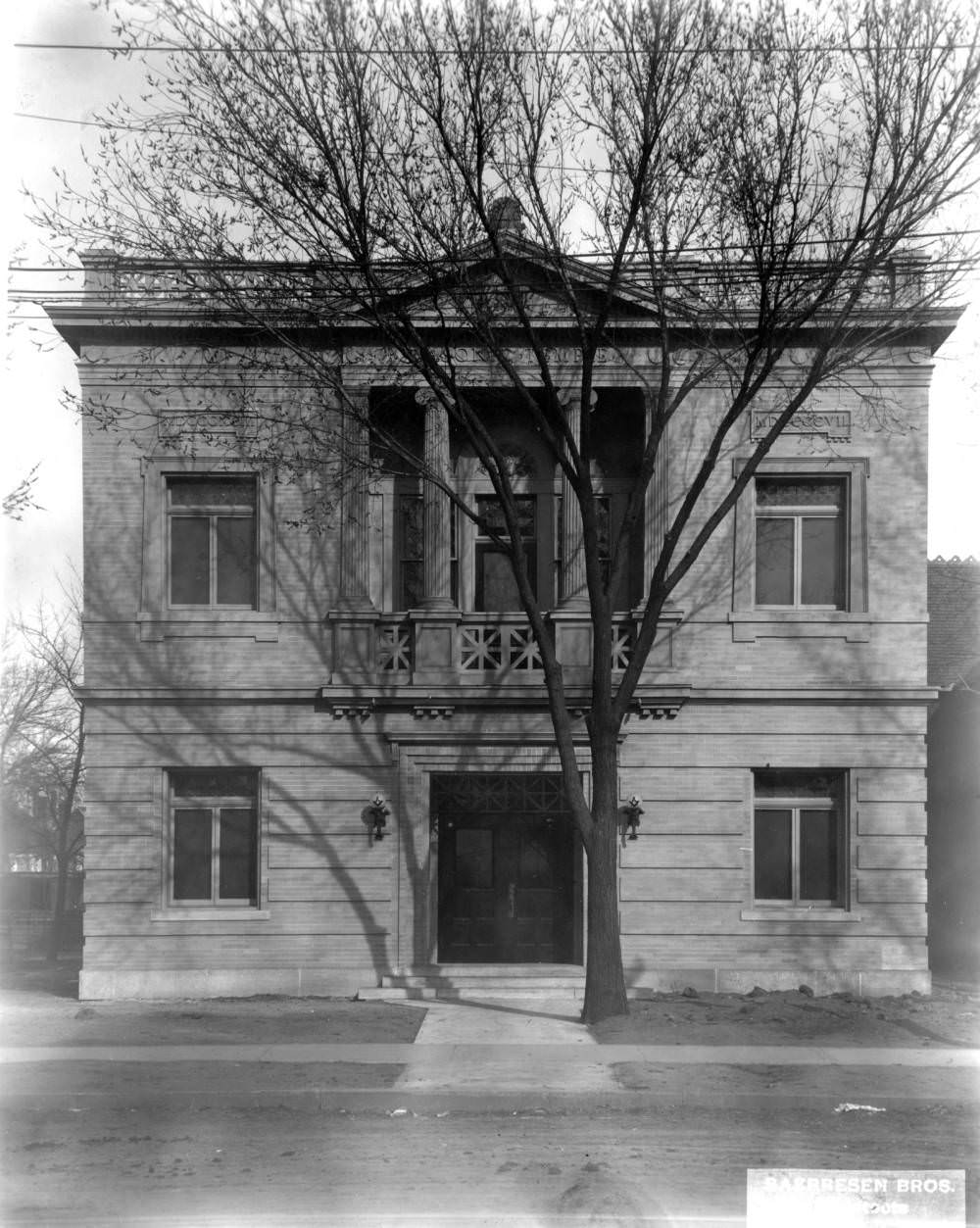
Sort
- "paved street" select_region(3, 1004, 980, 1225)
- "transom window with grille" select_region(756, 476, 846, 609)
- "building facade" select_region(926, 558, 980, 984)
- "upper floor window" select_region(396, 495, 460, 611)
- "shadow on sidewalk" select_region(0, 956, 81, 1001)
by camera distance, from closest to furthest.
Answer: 1. "paved street" select_region(3, 1004, 980, 1225)
2. "transom window with grille" select_region(756, 476, 846, 609)
3. "upper floor window" select_region(396, 495, 460, 611)
4. "shadow on sidewalk" select_region(0, 956, 81, 1001)
5. "building facade" select_region(926, 558, 980, 984)

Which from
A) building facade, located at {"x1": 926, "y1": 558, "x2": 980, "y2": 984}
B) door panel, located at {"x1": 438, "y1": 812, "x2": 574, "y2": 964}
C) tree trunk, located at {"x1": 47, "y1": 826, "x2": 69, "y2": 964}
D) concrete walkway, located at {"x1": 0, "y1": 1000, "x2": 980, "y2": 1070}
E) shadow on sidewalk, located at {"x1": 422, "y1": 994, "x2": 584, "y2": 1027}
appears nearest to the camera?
concrete walkway, located at {"x1": 0, "y1": 1000, "x2": 980, "y2": 1070}

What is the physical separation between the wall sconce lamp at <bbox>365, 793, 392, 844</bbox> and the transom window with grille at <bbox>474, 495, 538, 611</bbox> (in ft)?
10.3

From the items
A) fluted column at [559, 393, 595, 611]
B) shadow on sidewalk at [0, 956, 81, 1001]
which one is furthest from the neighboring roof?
shadow on sidewalk at [0, 956, 81, 1001]

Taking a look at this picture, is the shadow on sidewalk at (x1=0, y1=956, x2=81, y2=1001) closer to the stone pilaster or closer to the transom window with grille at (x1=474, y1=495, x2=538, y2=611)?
the transom window with grille at (x1=474, y1=495, x2=538, y2=611)

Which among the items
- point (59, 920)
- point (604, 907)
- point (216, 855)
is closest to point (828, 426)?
point (604, 907)

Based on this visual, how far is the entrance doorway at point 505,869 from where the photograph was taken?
56.5 ft

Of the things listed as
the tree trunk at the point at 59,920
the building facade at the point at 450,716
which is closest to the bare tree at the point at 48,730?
the tree trunk at the point at 59,920

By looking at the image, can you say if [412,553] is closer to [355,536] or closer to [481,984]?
[355,536]

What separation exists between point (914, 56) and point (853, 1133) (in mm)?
9856

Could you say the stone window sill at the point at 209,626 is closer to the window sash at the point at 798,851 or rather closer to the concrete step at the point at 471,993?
the concrete step at the point at 471,993

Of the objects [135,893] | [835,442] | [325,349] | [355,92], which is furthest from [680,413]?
[135,893]

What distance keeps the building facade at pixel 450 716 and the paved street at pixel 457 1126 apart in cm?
349

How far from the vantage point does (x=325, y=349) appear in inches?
676

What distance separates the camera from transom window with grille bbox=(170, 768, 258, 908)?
17.2 m
